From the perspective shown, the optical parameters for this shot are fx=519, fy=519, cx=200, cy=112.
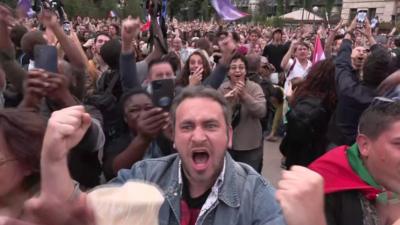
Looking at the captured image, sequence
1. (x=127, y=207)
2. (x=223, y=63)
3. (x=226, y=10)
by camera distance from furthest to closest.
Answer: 1. (x=226, y=10)
2. (x=223, y=63)
3. (x=127, y=207)

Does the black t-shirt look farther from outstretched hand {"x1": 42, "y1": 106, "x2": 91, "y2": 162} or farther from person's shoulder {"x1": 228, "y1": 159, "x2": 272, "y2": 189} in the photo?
outstretched hand {"x1": 42, "y1": 106, "x2": 91, "y2": 162}

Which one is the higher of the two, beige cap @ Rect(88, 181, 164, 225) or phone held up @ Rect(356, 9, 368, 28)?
beige cap @ Rect(88, 181, 164, 225)

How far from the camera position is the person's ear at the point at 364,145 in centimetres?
216

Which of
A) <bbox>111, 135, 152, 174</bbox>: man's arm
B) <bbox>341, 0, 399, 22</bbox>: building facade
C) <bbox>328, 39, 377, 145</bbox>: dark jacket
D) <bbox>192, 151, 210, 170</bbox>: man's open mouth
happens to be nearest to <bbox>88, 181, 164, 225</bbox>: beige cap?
<bbox>192, 151, 210, 170</bbox>: man's open mouth

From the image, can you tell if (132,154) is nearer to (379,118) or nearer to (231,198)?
(231,198)

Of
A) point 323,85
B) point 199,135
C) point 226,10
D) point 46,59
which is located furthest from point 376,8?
point 199,135

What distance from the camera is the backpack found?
4160mm

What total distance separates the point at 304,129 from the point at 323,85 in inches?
17.9

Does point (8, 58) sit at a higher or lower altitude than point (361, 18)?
higher

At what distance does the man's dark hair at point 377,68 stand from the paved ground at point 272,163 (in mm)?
2310

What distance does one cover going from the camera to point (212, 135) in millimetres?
2168

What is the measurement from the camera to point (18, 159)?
179 centimetres

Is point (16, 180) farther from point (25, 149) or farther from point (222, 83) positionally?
point (222, 83)

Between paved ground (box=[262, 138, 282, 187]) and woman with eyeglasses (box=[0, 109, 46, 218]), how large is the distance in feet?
14.5
